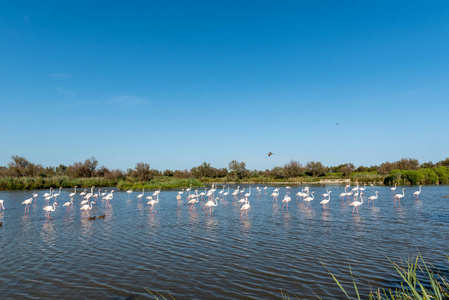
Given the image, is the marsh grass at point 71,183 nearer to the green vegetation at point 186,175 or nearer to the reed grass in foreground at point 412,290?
the green vegetation at point 186,175

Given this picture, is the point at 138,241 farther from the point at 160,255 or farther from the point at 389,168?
the point at 389,168

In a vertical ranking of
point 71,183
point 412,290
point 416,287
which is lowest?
point 416,287

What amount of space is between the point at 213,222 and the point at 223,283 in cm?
897

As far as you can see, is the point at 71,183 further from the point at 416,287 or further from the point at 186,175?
the point at 416,287

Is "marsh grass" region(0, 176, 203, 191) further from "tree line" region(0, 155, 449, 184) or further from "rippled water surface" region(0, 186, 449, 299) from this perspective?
"rippled water surface" region(0, 186, 449, 299)

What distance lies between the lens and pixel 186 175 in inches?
3145

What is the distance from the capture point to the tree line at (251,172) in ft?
160

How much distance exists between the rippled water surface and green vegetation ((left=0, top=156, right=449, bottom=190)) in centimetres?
3224

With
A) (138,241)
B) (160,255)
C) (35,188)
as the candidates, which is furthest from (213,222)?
(35,188)

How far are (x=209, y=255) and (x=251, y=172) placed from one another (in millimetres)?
80614

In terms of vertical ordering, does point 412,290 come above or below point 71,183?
below

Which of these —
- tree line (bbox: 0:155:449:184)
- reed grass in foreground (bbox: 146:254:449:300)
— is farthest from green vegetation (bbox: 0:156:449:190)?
reed grass in foreground (bbox: 146:254:449:300)

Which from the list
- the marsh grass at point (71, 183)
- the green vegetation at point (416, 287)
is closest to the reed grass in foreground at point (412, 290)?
the green vegetation at point (416, 287)

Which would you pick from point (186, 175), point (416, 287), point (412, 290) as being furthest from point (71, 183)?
point (412, 290)
